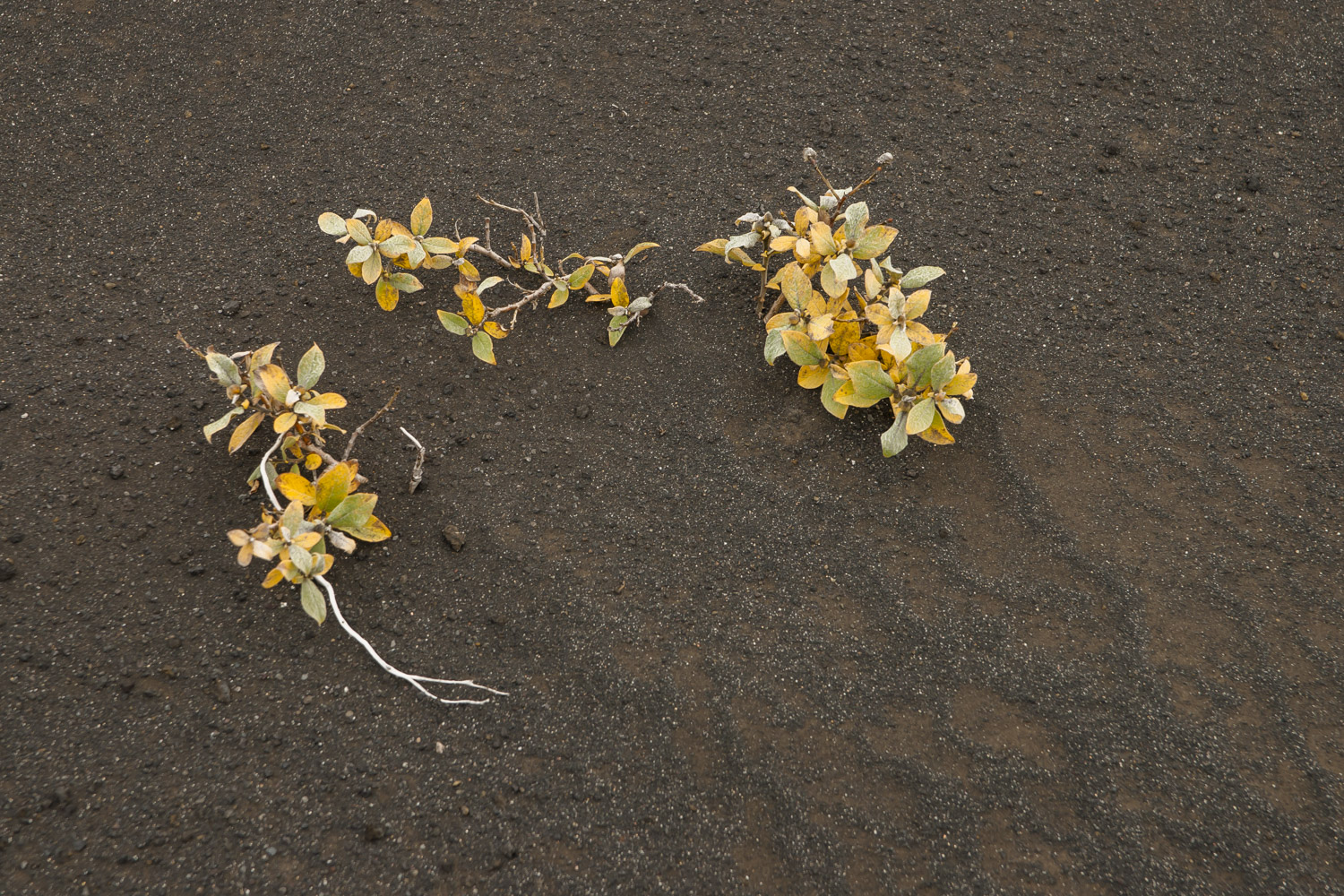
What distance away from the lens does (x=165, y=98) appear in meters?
2.31

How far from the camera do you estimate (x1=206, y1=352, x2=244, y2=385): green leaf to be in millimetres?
1574

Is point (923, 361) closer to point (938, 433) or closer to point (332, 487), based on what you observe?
point (938, 433)

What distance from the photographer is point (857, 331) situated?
1776 millimetres

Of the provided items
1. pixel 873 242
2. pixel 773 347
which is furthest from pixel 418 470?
pixel 873 242

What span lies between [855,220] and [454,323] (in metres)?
0.82

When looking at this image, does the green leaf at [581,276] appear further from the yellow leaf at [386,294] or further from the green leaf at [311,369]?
the green leaf at [311,369]

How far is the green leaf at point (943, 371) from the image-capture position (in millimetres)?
1627

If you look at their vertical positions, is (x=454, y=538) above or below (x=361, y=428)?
below

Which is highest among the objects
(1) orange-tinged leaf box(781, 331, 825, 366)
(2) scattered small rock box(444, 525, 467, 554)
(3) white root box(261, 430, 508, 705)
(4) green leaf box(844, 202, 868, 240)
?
(4) green leaf box(844, 202, 868, 240)

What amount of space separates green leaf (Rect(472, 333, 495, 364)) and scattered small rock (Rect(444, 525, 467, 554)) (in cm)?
37

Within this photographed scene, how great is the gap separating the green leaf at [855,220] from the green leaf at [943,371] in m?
0.30

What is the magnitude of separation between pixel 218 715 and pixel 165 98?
5.56 ft

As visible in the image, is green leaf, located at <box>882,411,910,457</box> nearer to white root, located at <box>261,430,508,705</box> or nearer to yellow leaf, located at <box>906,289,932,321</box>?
yellow leaf, located at <box>906,289,932,321</box>

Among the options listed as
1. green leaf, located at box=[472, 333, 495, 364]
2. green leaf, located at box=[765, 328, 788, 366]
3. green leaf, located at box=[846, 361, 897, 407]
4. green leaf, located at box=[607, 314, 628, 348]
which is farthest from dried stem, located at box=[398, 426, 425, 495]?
green leaf, located at box=[846, 361, 897, 407]
